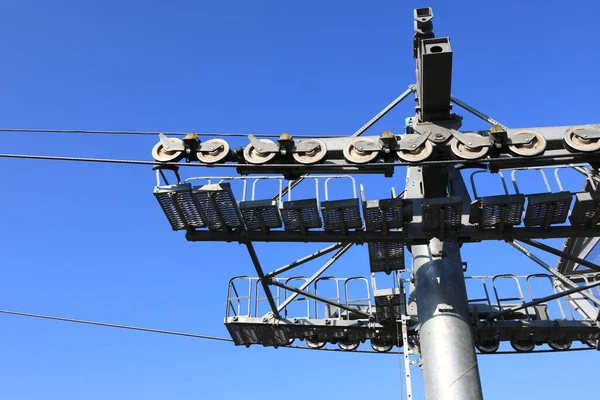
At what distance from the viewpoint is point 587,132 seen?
8.27m

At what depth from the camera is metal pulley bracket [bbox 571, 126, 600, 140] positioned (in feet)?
27.0

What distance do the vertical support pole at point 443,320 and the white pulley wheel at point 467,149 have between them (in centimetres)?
98

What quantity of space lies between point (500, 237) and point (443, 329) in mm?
1682

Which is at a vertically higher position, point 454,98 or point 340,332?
point 454,98

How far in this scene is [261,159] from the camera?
843 centimetres

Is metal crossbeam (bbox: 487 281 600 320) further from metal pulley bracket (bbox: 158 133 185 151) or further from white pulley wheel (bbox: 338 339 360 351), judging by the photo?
metal pulley bracket (bbox: 158 133 185 151)

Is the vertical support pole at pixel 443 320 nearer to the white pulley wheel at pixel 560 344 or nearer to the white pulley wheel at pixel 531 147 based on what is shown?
the white pulley wheel at pixel 531 147

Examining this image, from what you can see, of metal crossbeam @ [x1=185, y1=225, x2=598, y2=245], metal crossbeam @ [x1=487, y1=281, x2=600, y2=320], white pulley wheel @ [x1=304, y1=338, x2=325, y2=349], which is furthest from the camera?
white pulley wheel @ [x1=304, y1=338, x2=325, y2=349]

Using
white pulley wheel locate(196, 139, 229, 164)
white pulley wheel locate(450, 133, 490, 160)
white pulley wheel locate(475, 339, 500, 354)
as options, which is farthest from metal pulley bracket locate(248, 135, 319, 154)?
white pulley wheel locate(475, 339, 500, 354)

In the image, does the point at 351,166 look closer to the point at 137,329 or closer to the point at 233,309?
the point at 233,309

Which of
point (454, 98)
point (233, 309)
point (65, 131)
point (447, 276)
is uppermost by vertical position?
point (454, 98)

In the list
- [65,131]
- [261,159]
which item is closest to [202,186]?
[261,159]

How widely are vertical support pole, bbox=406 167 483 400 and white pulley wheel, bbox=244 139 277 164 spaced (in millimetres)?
2520

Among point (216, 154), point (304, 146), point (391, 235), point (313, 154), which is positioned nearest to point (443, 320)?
point (391, 235)
